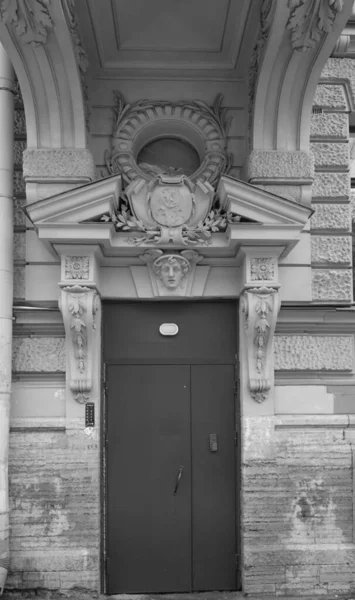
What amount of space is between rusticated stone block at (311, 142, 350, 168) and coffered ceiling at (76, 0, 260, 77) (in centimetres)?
104

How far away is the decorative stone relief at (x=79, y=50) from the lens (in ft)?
17.2

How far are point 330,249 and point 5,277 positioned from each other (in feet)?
9.22

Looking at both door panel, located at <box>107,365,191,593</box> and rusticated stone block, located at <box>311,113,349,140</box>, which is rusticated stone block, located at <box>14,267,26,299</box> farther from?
rusticated stone block, located at <box>311,113,349,140</box>

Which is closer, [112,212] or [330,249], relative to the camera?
[112,212]

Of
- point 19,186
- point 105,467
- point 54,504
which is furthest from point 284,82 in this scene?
point 54,504

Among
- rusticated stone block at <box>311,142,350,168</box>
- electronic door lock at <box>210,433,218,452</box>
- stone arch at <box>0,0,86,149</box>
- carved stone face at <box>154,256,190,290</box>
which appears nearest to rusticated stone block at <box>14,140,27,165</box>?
stone arch at <box>0,0,86,149</box>

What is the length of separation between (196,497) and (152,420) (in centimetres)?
75

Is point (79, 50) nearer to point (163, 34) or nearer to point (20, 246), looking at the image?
point (163, 34)

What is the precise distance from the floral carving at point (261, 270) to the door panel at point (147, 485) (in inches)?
45.4

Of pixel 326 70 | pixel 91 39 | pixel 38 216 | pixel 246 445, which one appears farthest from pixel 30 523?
pixel 326 70

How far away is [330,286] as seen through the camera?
19.6 feet

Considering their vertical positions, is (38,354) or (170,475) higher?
(38,354)

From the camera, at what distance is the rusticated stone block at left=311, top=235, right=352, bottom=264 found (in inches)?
237

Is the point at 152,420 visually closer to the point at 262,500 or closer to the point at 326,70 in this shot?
the point at 262,500
